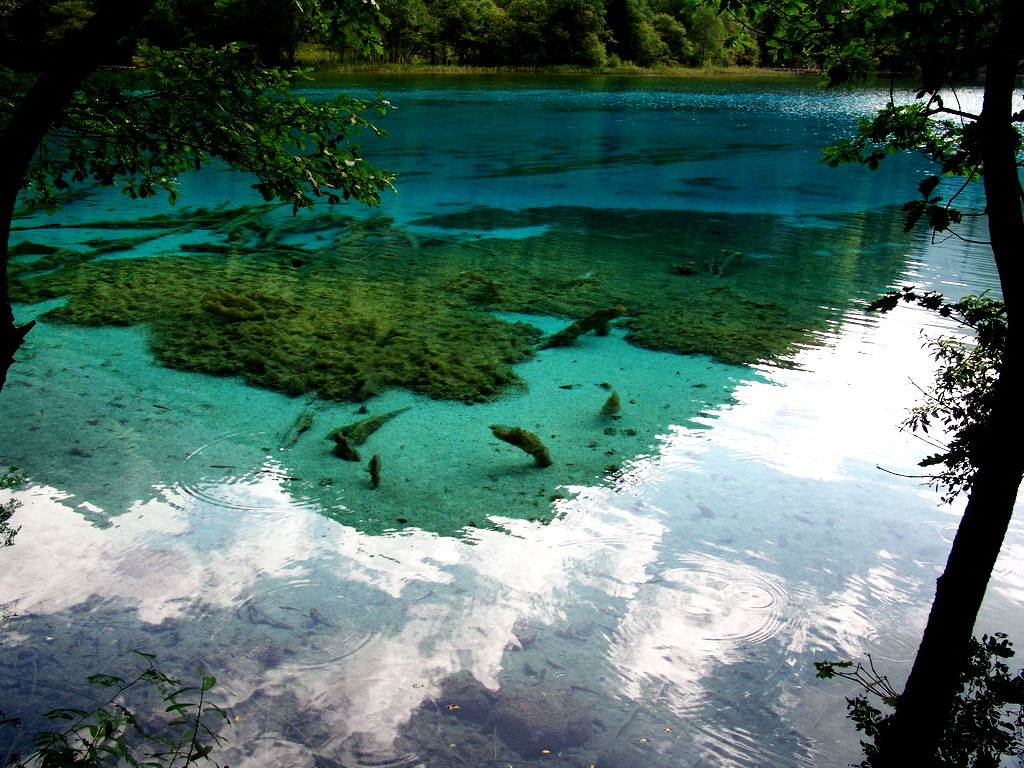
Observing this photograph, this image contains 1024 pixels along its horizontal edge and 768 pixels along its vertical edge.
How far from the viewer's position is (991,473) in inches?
115

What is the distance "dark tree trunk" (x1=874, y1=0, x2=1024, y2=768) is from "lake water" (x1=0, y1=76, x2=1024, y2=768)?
100 cm

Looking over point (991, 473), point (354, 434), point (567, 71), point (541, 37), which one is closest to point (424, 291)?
point (354, 434)

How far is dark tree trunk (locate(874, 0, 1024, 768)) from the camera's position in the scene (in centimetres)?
281

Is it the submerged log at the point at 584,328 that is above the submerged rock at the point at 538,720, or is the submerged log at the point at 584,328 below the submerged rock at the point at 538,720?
above

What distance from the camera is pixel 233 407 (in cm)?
759

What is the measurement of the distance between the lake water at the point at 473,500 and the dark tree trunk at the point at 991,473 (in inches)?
39.4

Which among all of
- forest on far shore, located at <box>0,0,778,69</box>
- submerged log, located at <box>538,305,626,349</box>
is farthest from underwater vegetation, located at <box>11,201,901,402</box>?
forest on far shore, located at <box>0,0,778,69</box>

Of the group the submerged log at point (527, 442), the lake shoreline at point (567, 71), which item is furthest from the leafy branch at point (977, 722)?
the lake shoreline at point (567, 71)

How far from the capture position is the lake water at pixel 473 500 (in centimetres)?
420

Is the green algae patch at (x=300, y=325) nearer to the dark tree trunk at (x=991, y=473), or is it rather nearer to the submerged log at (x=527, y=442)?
the submerged log at (x=527, y=442)

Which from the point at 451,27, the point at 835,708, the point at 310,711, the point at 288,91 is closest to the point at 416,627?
the point at 310,711

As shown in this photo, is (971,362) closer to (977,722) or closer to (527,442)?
(977,722)

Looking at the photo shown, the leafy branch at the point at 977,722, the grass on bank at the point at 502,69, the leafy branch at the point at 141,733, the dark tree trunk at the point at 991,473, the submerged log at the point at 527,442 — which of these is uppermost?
the grass on bank at the point at 502,69

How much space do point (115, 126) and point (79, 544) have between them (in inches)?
108
